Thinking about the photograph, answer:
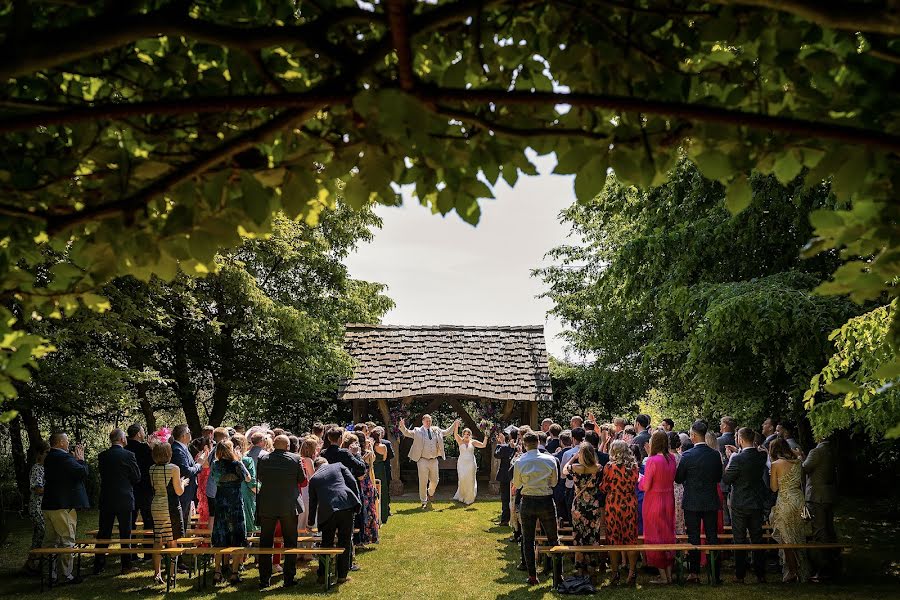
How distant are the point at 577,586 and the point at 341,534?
2.99 metres

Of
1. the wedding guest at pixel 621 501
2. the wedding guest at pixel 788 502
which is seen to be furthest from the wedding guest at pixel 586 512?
the wedding guest at pixel 788 502

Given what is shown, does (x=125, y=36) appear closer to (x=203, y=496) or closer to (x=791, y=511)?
(x=791, y=511)

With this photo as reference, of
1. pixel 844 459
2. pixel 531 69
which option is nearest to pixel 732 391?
pixel 844 459

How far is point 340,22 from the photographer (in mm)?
1783

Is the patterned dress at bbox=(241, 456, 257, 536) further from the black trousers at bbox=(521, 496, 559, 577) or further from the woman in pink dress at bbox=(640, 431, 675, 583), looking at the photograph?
the woman in pink dress at bbox=(640, 431, 675, 583)

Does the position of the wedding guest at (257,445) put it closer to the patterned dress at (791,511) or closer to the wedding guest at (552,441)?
the wedding guest at (552,441)

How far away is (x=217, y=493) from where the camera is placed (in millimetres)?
9719

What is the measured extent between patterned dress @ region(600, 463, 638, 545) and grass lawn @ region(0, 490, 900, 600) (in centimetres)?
63

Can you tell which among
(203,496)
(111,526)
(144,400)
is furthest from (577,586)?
(144,400)

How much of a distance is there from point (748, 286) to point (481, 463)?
10378 millimetres

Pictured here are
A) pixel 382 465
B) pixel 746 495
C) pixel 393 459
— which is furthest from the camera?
pixel 393 459

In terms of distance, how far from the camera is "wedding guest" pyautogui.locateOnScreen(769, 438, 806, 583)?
9.23 meters

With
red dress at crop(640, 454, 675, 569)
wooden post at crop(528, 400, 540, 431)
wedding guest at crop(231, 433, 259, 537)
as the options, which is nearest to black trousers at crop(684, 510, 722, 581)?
red dress at crop(640, 454, 675, 569)

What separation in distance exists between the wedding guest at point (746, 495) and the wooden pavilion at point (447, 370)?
920 centimetres
